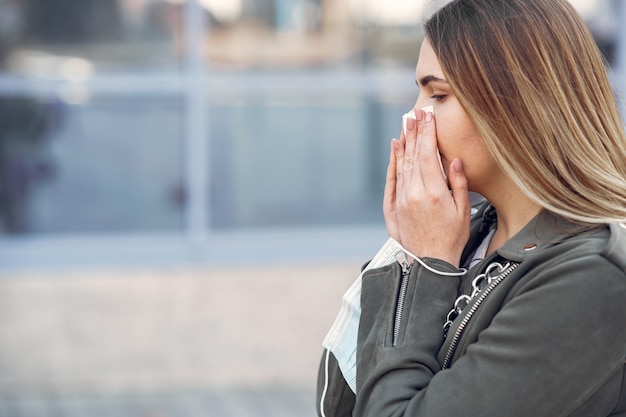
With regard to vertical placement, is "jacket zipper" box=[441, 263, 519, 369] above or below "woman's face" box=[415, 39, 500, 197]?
below

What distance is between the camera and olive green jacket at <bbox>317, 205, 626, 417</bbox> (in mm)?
1614

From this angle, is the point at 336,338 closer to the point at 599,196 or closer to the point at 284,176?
the point at 599,196

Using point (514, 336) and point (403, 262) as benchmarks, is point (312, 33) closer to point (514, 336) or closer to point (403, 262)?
point (403, 262)

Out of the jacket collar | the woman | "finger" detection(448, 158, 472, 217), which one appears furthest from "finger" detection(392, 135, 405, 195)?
the jacket collar

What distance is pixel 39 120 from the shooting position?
5371 mm

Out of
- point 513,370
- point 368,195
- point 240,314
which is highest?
point 513,370

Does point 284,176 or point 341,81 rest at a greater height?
point 341,81

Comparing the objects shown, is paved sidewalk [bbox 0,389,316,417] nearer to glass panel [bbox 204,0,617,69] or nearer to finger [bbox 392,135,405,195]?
glass panel [bbox 204,0,617,69]

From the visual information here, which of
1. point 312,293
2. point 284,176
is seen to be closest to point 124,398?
point 312,293

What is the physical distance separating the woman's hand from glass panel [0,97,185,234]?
3716 mm

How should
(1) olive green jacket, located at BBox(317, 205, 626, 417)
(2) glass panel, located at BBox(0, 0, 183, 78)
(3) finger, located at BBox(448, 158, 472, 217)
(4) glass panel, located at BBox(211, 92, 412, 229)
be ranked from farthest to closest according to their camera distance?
1. (4) glass panel, located at BBox(211, 92, 412, 229)
2. (2) glass panel, located at BBox(0, 0, 183, 78)
3. (3) finger, located at BBox(448, 158, 472, 217)
4. (1) olive green jacket, located at BBox(317, 205, 626, 417)

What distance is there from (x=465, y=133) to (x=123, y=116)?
3.84m

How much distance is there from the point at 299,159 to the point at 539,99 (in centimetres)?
388

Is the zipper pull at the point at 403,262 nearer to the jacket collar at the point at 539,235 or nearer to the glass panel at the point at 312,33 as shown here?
the jacket collar at the point at 539,235
